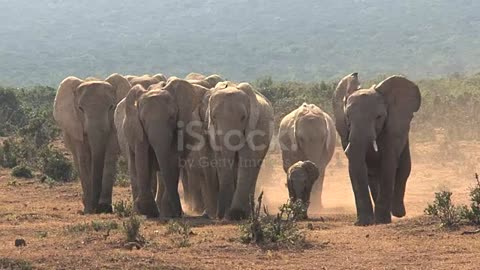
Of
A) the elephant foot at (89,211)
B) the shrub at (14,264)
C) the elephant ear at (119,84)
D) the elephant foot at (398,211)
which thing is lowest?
the shrub at (14,264)

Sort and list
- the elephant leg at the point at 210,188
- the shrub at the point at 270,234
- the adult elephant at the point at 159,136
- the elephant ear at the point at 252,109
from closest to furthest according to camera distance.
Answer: the shrub at the point at 270,234
the adult elephant at the point at 159,136
the elephant ear at the point at 252,109
the elephant leg at the point at 210,188

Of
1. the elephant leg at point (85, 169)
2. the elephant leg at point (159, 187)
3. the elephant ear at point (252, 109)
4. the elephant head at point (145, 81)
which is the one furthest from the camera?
the elephant head at point (145, 81)

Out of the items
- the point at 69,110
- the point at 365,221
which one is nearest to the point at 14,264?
the point at 365,221

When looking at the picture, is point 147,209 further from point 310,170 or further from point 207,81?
point 207,81

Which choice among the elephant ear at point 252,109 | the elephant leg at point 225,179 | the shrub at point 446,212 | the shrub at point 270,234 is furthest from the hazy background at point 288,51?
the shrub at point 270,234

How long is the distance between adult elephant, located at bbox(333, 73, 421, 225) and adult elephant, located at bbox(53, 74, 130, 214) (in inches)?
182

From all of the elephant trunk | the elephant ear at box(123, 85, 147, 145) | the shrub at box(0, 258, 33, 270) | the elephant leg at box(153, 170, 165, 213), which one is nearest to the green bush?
the elephant leg at box(153, 170, 165, 213)

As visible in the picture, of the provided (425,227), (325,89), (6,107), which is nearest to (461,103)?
(325,89)

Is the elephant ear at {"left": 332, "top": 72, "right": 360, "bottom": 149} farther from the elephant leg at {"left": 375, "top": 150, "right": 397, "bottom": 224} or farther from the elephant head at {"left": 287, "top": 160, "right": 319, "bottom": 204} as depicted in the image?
the elephant leg at {"left": 375, "top": 150, "right": 397, "bottom": 224}

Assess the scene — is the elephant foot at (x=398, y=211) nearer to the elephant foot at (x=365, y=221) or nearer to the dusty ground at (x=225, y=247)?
the dusty ground at (x=225, y=247)

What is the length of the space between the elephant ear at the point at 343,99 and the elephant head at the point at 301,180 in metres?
0.79

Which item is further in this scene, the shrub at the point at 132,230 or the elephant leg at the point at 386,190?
the elephant leg at the point at 386,190

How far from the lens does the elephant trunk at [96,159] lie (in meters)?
15.1

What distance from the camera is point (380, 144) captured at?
13461mm
